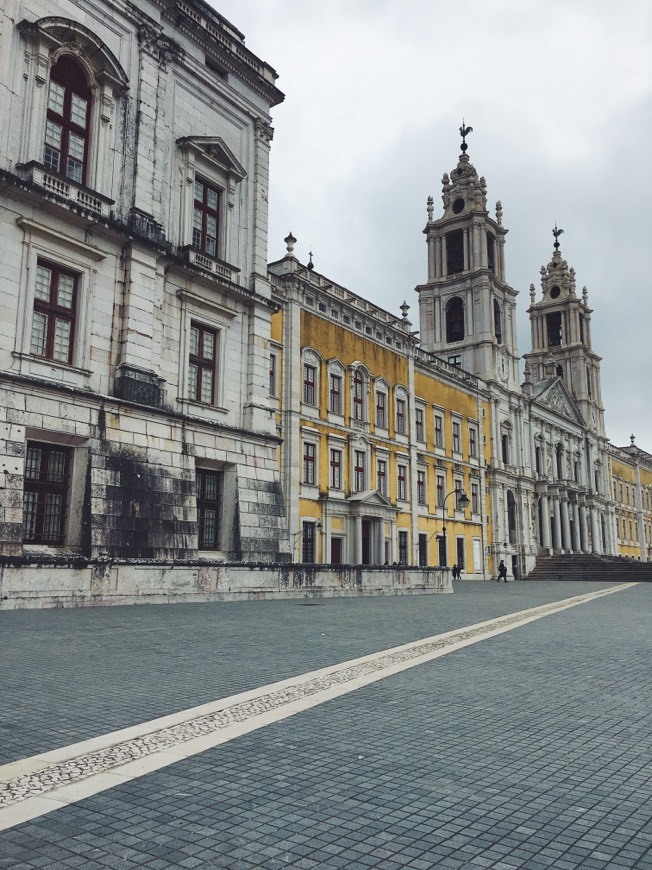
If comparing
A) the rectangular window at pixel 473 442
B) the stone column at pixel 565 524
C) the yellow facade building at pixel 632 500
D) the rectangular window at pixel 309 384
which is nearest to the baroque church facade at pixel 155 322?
the rectangular window at pixel 309 384

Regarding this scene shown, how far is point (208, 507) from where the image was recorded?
882 inches

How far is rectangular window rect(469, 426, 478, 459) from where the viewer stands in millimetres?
52656

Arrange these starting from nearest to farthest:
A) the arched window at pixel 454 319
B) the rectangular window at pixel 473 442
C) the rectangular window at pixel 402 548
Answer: the rectangular window at pixel 402 548 < the rectangular window at pixel 473 442 < the arched window at pixel 454 319

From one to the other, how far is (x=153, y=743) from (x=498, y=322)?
58.2 metres

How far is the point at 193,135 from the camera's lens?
2320 cm

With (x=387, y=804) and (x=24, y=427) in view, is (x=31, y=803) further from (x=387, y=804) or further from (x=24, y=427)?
(x=24, y=427)

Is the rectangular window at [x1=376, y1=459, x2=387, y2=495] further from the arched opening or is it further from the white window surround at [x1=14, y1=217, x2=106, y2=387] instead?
the white window surround at [x1=14, y1=217, x2=106, y2=387]

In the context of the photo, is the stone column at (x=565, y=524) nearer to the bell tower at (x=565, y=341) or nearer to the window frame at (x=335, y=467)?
the bell tower at (x=565, y=341)

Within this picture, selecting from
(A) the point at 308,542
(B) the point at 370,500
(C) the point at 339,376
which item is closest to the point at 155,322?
(A) the point at 308,542

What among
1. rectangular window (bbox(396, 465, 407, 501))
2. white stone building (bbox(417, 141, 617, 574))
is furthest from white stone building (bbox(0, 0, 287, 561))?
white stone building (bbox(417, 141, 617, 574))

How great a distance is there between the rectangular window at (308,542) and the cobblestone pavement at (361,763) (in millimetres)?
25136

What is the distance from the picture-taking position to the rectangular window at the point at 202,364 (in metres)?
22.3

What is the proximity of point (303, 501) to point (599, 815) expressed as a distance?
3164 centimetres

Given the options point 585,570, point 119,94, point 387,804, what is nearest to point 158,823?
point 387,804
